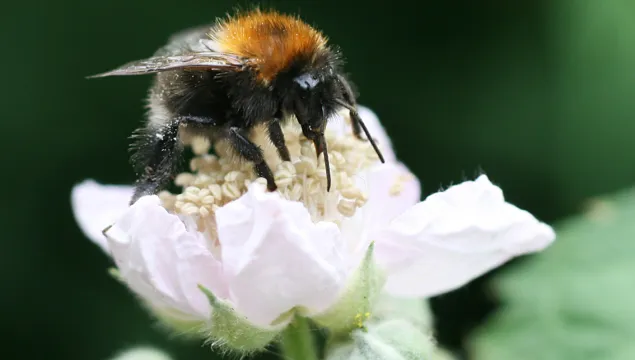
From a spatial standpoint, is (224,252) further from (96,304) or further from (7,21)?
(7,21)

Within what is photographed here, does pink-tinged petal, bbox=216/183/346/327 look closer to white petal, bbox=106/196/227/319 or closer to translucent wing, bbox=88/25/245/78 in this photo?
white petal, bbox=106/196/227/319

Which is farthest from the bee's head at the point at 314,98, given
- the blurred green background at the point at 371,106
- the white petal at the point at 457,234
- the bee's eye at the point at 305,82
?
the blurred green background at the point at 371,106

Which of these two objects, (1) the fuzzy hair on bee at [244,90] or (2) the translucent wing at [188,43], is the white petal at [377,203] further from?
(2) the translucent wing at [188,43]

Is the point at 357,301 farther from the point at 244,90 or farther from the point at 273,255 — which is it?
the point at 244,90

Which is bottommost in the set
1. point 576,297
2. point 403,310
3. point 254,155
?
point 576,297

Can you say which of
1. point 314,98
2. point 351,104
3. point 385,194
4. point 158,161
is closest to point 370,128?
point 385,194

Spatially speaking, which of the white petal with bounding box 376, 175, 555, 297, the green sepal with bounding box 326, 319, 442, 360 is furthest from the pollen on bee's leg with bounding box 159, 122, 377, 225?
the green sepal with bounding box 326, 319, 442, 360

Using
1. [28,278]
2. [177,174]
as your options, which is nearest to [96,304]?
[28,278]
